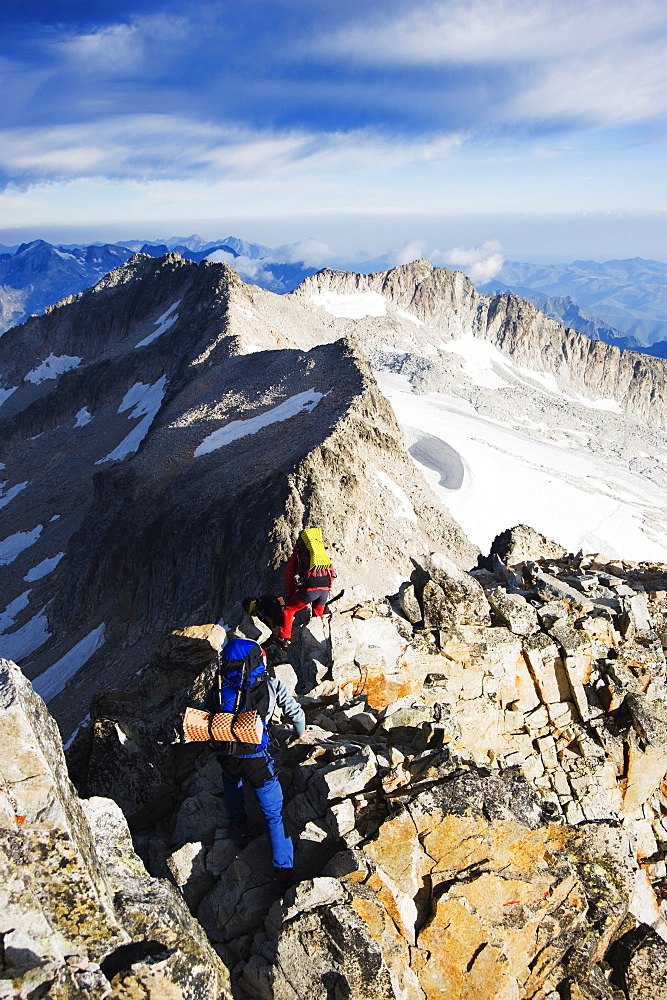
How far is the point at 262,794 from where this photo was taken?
6.99 m

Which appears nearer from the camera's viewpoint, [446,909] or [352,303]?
[446,909]

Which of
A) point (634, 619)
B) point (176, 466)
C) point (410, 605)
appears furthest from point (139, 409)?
point (634, 619)

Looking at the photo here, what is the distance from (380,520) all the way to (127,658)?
15.5m

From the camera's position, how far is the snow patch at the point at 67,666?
33.8 m

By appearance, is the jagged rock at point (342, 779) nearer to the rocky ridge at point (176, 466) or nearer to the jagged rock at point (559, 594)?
the rocky ridge at point (176, 466)

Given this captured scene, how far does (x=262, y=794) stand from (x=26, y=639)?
43350 millimetres

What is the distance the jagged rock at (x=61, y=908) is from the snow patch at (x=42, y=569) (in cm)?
5146

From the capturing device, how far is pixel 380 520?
31.0 m

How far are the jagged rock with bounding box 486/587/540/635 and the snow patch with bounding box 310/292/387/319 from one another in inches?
5360

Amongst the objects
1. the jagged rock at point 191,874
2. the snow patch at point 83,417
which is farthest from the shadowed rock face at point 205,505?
the snow patch at point 83,417

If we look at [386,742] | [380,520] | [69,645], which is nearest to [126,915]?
[386,742]

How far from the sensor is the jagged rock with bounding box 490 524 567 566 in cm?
Answer: 2677

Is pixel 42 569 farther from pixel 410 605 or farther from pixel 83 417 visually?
pixel 410 605

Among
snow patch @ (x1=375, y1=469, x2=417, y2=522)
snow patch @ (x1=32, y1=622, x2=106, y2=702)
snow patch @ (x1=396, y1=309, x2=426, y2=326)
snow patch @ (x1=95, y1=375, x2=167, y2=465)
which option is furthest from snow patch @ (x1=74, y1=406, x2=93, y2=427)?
snow patch @ (x1=396, y1=309, x2=426, y2=326)
